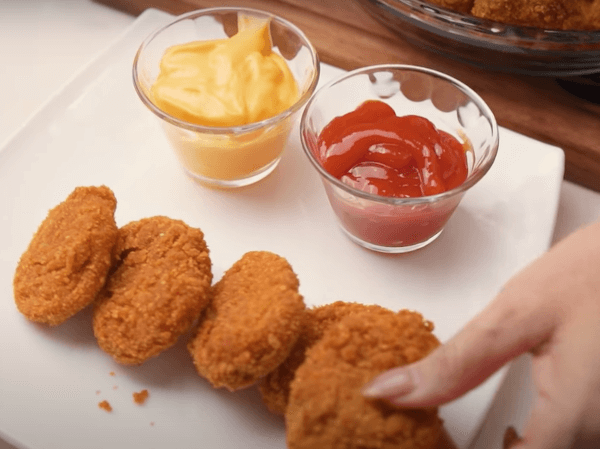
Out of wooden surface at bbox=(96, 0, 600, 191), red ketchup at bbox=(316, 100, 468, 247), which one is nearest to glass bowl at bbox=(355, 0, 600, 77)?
wooden surface at bbox=(96, 0, 600, 191)

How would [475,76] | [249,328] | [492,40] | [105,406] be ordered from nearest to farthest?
[249,328] → [105,406] → [492,40] → [475,76]

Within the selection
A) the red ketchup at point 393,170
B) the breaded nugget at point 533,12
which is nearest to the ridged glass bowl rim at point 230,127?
the red ketchup at point 393,170

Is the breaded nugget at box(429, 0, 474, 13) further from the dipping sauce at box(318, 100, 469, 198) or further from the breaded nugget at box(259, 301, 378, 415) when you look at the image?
the breaded nugget at box(259, 301, 378, 415)

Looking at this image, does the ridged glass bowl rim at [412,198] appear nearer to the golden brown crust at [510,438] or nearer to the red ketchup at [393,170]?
the red ketchup at [393,170]

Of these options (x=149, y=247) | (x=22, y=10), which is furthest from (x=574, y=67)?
(x=22, y=10)

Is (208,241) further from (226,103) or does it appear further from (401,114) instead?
(401,114)

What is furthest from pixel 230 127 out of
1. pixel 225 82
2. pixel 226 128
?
pixel 225 82
